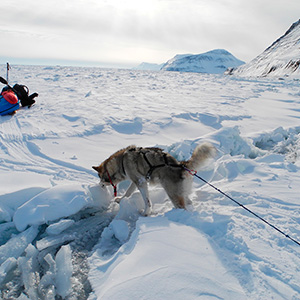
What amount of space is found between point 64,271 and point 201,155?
8.16 ft

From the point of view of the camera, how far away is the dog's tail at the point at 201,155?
374 cm

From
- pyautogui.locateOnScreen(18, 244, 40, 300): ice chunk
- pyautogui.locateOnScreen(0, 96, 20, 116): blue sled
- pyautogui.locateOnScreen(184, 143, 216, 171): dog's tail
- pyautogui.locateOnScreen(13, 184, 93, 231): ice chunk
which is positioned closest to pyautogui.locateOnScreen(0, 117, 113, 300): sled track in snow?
pyautogui.locateOnScreen(18, 244, 40, 300): ice chunk

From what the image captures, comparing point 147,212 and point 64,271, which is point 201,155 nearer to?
point 147,212

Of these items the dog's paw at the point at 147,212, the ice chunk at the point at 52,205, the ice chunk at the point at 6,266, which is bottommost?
the ice chunk at the point at 6,266

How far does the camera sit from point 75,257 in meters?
3.04

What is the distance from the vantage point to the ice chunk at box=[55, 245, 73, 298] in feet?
8.36

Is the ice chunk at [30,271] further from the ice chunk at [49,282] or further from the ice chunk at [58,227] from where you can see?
the ice chunk at [58,227]

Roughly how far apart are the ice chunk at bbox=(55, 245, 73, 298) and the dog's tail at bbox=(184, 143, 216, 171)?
Result: 84.1 inches

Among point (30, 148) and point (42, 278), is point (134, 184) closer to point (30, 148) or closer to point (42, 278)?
point (42, 278)

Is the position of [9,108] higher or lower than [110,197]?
higher

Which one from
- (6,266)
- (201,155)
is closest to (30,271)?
(6,266)

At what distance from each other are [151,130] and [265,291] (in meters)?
6.33

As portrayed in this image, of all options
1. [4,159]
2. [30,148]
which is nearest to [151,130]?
[30,148]

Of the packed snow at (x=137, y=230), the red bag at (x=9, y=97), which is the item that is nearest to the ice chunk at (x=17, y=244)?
the packed snow at (x=137, y=230)
